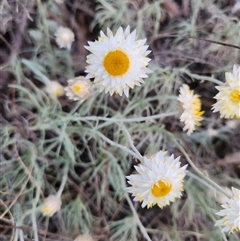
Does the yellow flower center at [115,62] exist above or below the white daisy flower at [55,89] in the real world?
below

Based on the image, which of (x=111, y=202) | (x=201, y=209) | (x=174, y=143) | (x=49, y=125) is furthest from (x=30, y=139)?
(x=201, y=209)

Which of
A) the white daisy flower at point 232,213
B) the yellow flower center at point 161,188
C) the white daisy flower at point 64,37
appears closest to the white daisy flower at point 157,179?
the yellow flower center at point 161,188

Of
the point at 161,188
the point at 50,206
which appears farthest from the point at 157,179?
the point at 50,206

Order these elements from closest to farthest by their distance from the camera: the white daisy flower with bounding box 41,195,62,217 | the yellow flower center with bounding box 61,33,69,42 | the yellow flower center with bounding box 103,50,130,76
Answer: the yellow flower center with bounding box 103,50,130,76 < the white daisy flower with bounding box 41,195,62,217 < the yellow flower center with bounding box 61,33,69,42

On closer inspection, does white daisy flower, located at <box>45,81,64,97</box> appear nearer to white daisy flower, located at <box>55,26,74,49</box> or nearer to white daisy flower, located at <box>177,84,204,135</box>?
white daisy flower, located at <box>55,26,74,49</box>

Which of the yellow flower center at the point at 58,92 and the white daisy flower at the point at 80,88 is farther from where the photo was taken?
the yellow flower center at the point at 58,92

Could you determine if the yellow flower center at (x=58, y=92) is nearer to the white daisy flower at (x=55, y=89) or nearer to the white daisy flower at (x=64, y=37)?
the white daisy flower at (x=55, y=89)

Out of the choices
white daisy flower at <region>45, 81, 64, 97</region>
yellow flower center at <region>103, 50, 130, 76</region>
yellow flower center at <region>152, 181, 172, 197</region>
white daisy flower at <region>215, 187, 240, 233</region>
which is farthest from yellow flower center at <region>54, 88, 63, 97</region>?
white daisy flower at <region>215, 187, 240, 233</region>
